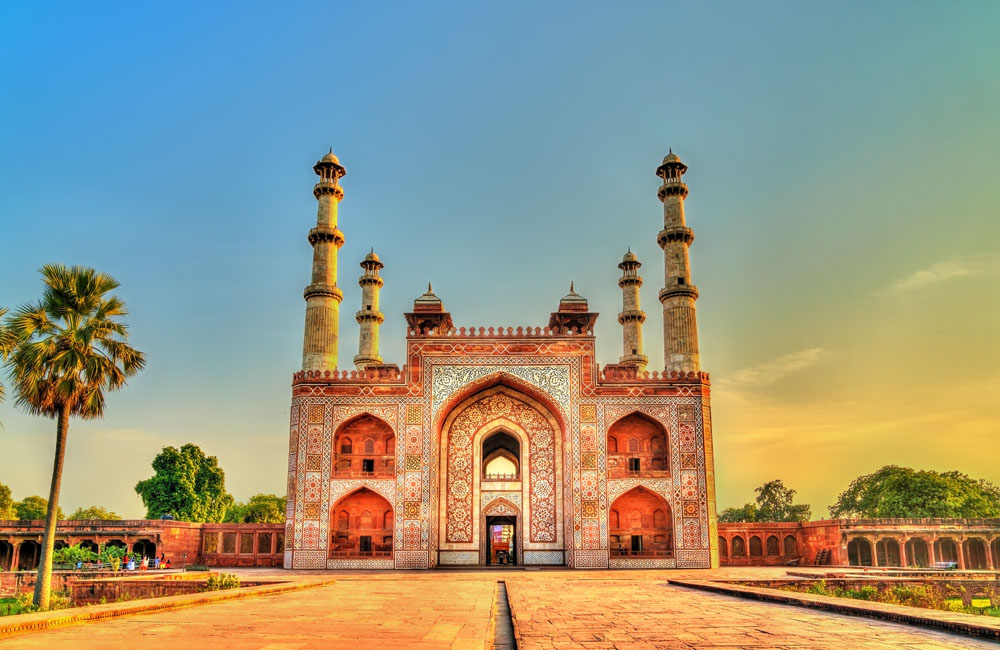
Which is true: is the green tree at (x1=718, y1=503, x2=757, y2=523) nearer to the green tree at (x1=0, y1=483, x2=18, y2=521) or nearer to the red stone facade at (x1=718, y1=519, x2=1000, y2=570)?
the red stone facade at (x1=718, y1=519, x2=1000, y2=570)

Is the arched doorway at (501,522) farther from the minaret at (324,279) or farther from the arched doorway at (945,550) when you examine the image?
the arched doorway at (945,550)

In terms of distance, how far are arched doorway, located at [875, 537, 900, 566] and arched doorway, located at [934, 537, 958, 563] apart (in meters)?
1.77

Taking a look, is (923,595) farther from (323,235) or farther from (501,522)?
(323,235)

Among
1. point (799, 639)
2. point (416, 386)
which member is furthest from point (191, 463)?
point (799, 639)

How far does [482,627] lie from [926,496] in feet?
134

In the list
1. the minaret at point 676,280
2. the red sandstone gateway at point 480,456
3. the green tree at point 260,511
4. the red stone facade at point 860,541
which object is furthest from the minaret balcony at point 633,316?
the green tree at point 260,511

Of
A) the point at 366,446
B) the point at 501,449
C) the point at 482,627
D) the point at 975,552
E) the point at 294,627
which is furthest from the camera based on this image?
the point at 501,449

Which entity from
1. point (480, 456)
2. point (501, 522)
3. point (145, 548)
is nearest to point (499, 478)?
point (480, 456)

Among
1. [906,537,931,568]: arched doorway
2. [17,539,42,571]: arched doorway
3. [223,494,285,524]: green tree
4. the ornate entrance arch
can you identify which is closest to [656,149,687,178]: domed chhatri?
the ornate entrance arch

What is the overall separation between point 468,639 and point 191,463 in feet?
130

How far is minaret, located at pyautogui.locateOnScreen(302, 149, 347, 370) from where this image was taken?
97.6ft

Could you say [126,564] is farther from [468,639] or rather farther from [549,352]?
[468,639]

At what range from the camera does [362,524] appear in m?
27.8

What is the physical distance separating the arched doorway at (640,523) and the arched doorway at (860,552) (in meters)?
7.38
